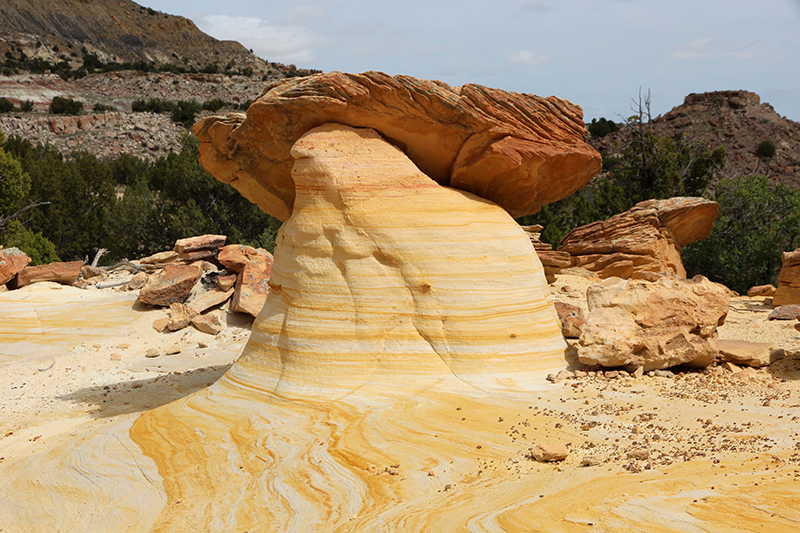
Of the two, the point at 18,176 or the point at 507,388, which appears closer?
the point at 507,388

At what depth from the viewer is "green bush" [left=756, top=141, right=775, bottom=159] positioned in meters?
43.0

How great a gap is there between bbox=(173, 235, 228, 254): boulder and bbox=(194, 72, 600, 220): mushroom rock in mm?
7367

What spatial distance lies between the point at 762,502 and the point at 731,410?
6.42ft

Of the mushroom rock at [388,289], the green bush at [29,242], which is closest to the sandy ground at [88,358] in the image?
the mushroom rock at [388,289]

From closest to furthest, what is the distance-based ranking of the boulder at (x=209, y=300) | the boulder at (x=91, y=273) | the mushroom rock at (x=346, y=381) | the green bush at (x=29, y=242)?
the mushroom rock at (x=346, y=381), the boulder at (x=209, y=300), the boulder at (x=91, y=273), the green bush at (x=29, y=242)

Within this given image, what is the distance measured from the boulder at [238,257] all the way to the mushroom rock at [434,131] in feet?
19.2

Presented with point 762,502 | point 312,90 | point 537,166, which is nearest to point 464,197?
point 537,166

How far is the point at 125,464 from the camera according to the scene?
5.50 metres

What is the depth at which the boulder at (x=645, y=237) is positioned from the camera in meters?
16.4

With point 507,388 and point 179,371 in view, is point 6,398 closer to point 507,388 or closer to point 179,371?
point 179,371

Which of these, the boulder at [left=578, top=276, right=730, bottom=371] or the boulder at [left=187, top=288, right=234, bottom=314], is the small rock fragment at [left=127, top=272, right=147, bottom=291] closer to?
the boulder at [left=187, top=288, right=234, bottom=314]

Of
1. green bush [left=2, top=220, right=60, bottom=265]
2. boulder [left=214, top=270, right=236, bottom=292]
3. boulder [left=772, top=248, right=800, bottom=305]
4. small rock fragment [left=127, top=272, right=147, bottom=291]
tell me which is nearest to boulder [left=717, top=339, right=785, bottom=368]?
boulder [left=772, top=248, right=800, bottom=305]

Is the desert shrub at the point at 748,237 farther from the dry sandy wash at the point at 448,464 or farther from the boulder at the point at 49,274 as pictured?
the boulder at the point at 49,274

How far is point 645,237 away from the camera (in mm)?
16453
